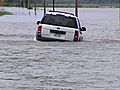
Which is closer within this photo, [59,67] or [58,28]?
[59,67]

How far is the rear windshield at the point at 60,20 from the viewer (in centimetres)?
2706

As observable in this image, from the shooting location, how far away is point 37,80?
15.5 m

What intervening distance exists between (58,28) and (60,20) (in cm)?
56

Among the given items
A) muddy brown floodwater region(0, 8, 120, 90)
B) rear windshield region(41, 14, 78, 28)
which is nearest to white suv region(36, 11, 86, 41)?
rear windshield region(41, 14, 78, 28)

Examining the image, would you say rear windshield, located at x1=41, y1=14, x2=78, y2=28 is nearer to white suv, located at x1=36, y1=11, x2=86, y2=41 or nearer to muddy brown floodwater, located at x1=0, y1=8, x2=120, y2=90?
white suv, located at x1=36, y1=11, x2=86, y2=41

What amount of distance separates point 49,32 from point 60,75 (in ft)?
33.6

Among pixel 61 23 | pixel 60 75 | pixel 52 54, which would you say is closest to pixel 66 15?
pixel 61 23

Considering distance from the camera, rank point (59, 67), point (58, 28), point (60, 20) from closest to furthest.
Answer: point (59, 67), point (58, 28), point (60, 20)

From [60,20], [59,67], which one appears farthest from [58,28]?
[59,67]

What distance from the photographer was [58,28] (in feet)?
88.5

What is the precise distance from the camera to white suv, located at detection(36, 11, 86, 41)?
26.8 meters

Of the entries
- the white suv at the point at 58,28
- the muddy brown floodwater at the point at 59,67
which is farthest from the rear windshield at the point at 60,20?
the muddy brown floodwater at the point at 59,67

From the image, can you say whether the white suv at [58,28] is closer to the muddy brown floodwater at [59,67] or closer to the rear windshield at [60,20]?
the rear windshield at [60,20]

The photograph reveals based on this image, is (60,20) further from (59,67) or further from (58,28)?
(59,67)
